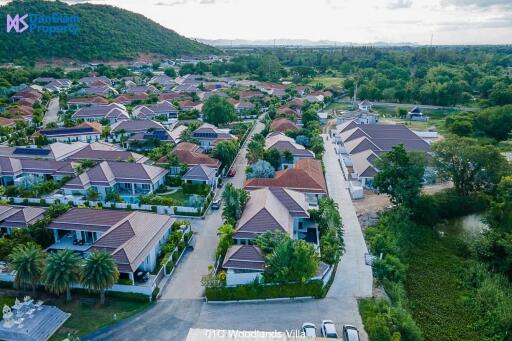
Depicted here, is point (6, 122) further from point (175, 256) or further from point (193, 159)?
point (175, 256)

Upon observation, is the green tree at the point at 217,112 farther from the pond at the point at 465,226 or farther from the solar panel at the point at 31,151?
the pond at the point at 465,226

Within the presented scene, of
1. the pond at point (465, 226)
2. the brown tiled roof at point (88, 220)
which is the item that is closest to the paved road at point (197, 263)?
the brown tiled roof at point (88, 220)

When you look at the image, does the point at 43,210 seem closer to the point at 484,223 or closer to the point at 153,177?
the point at 153,177

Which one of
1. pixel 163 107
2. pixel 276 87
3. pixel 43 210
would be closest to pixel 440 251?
pixel 43 210

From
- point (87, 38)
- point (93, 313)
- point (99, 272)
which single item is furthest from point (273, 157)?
point (87, 38)

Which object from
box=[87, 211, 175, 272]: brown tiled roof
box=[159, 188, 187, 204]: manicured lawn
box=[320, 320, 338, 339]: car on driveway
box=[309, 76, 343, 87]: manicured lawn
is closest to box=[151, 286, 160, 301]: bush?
box=[87, 211, 175, 272]: brown tiled roof
